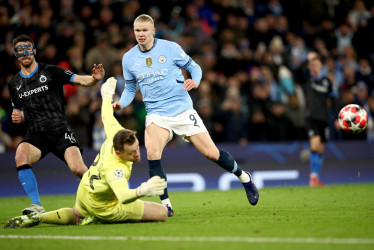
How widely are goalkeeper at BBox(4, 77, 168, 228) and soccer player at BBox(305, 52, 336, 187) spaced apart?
7.17 m

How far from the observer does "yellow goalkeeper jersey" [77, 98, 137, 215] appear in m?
7.05

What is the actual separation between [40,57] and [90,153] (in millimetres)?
3165

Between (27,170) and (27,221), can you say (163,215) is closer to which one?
(27,221)

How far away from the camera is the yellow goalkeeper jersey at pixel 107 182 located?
7047 millimetres

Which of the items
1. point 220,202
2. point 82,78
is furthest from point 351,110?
point 82,78

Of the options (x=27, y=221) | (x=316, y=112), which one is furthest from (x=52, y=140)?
(x=316, y=112)

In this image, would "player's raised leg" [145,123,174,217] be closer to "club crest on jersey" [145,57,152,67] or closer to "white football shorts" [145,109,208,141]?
"white football shorts" [145,109,208,141]

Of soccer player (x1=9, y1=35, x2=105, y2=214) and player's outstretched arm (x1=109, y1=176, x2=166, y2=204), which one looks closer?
player's outstretched arm (x1=109, y1=176, x2=166, y2=204)

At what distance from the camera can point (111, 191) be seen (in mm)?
7449

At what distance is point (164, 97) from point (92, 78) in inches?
42.9

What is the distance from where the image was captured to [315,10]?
20672 millimetres

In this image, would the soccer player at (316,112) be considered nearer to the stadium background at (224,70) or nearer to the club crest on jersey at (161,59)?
the stadium background at (224,70)

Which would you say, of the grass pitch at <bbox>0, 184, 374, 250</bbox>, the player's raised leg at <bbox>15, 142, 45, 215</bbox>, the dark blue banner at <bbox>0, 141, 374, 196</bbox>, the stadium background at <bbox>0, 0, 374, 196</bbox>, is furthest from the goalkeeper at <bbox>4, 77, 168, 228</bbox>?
the stadium background at <bbox>0, 0, 374, 196</bbox>

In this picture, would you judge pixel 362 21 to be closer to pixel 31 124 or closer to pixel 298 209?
pixel 298 209
